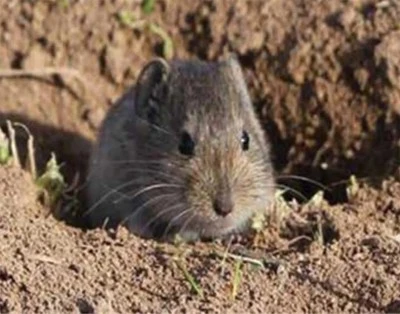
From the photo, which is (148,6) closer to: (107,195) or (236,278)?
(107,195)

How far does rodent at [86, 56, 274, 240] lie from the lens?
23.8 feet

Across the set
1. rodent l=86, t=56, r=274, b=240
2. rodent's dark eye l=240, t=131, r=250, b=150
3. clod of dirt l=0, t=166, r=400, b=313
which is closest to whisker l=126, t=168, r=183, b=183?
rodent l=86, t=56, r=274, b=240

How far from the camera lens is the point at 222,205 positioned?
7051mm

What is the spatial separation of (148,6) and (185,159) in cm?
232

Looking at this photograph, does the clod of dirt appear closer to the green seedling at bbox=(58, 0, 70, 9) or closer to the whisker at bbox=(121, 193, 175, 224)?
the whisker at bbox=(121, 193, 175, 224)

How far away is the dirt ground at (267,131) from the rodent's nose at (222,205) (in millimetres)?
200

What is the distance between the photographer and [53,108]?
9414 millimetres

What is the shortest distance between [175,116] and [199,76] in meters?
0.29

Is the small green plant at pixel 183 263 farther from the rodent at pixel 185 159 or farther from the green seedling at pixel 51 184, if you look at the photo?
the green seedling at pixel 51 184

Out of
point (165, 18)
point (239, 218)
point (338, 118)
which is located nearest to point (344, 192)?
point (338, 118)

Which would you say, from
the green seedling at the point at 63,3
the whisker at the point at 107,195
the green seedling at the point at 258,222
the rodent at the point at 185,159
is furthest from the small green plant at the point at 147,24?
the green seedling at the point at 258,222

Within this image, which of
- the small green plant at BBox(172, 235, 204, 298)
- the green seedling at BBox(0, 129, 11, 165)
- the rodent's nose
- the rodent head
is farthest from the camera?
the green seedling at BBox(0, 129, 11, 165)

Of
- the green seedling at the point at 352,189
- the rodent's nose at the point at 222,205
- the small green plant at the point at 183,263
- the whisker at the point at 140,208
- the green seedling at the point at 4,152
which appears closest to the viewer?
the small green plant at the point at 183,263

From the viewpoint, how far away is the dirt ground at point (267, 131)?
19.8 ft
